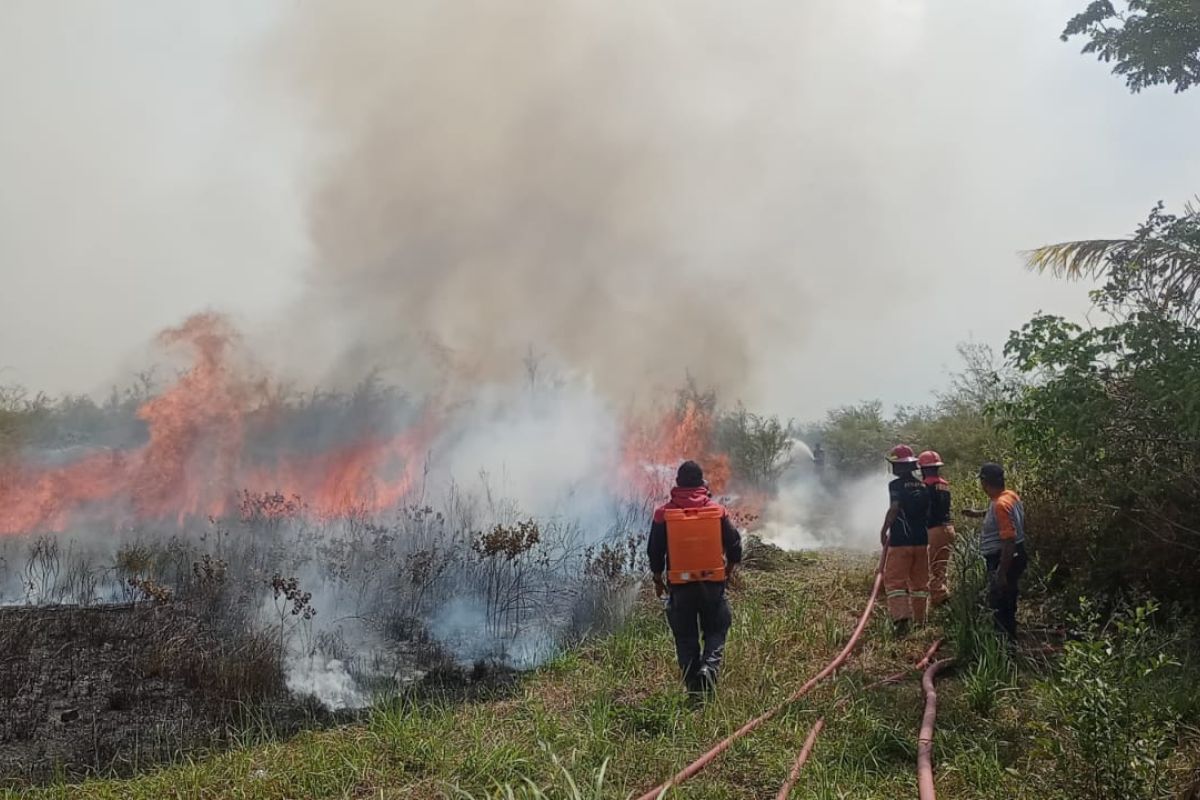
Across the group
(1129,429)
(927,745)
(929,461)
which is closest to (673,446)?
(929,461)

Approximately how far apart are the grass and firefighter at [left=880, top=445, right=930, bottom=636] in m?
1.17

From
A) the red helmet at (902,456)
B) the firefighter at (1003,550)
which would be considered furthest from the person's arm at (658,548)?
the red helmet at (902,456)

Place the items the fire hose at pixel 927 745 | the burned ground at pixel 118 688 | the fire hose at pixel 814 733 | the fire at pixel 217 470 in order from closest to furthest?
the fire hose at pixel 927 745 → the fire hose at pixel 814 733 → the burned ground at pixel 118 688 → the fire at pixel 217 470

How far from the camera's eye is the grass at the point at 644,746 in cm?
411

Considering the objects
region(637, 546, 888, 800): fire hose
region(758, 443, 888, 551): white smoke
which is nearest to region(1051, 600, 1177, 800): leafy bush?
region(637, 546, 888, 800): fire hose

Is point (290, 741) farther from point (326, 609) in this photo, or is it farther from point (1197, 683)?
point (1197, 683)

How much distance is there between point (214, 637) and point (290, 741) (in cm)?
252

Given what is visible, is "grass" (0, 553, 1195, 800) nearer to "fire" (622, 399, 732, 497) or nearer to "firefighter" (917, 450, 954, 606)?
"firefighter" (917, 450, 954, 606)

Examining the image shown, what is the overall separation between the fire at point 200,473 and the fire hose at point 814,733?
32.2ft

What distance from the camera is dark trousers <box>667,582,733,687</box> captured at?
5.77 meters

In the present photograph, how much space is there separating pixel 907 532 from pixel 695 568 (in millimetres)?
3362

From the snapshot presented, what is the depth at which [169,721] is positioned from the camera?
638 cm

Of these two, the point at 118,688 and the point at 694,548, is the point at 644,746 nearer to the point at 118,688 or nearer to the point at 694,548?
the point at 694,548

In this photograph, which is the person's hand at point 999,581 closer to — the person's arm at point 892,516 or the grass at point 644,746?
the grass at point 644,746
